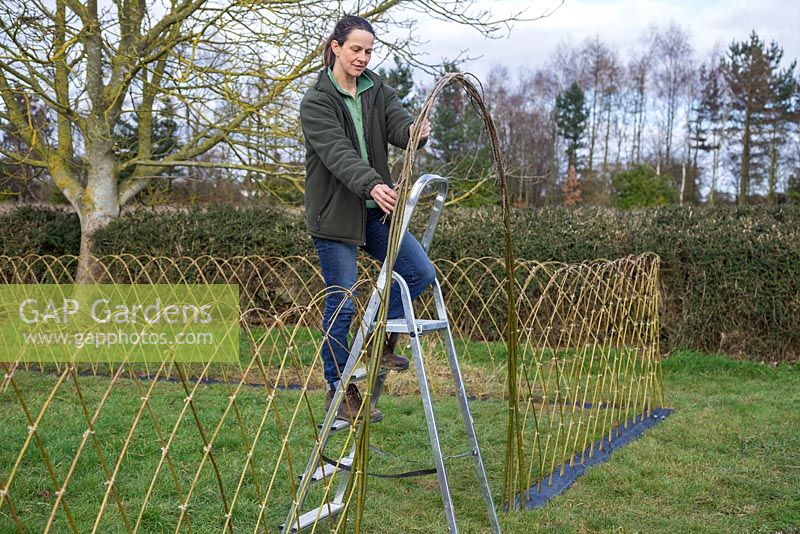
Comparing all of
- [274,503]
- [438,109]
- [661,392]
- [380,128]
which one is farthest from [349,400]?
[438,109]

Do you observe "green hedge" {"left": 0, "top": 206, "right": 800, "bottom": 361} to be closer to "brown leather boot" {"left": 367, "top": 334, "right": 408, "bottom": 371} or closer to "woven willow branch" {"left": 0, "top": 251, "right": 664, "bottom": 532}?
"woven willow branch" {"left": 0, "top": 251, "right": 664, "bottom": 532}

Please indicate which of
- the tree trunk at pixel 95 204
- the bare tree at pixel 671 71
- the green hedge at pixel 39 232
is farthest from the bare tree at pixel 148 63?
the bare tree at pixel 671 71

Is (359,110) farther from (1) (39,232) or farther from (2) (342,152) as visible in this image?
(1) (39,232)

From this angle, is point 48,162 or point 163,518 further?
point 48,162

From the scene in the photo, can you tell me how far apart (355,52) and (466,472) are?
80.7 inches

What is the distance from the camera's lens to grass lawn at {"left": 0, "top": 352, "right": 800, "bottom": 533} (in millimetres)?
2881

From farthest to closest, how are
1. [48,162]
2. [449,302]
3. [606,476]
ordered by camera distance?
1. [48,162]
2. [449,302]
3. [606,476]

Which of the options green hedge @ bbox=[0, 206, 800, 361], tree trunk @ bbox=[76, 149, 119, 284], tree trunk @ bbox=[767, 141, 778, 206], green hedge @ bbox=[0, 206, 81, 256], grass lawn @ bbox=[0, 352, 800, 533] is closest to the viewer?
grass lawn @ bbox=[0, 352, 800, 533]

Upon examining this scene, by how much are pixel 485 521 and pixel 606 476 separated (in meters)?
0.80

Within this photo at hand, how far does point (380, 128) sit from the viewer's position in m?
2.76

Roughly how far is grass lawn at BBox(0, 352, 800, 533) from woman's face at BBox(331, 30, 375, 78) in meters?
1.55

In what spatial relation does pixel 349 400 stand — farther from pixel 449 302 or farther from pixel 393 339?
pixel 449 302

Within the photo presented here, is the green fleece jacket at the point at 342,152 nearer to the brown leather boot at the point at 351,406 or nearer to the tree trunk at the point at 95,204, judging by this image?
the brown leather boot at the point at 351,406

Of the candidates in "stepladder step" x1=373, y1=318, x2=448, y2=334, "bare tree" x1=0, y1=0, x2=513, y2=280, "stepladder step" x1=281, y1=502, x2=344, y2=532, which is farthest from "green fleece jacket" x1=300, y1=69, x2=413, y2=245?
"bare tree" x1=0, y1=0, x2=513, y2=280
